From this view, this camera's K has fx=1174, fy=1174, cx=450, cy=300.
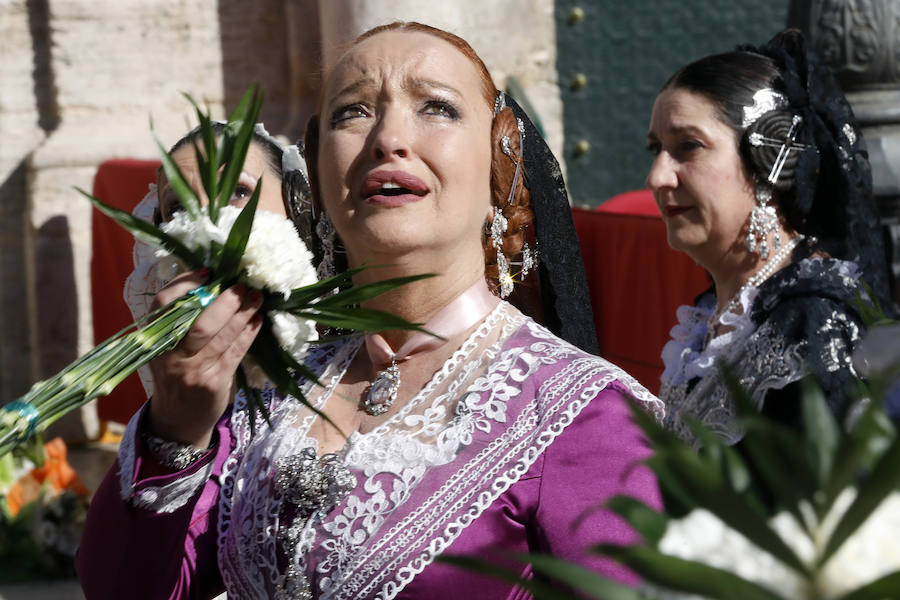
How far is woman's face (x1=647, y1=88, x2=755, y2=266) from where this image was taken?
3.32 m

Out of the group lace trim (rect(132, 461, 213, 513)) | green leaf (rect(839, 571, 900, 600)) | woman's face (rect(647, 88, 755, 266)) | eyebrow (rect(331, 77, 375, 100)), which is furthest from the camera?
woman's face (rect(647, 88, 755, 266))

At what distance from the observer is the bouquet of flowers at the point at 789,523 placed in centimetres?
66

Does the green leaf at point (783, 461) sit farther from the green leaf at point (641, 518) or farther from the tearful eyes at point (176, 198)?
the tearful eyes at point (176, 198)

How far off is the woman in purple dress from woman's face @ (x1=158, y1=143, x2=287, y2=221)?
66cm

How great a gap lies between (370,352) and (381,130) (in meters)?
0.41

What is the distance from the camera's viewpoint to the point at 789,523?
2.27 feet

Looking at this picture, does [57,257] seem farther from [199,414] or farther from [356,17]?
[199,414]

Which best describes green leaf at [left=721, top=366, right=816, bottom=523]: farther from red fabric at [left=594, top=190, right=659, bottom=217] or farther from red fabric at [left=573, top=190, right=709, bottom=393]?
red fabric at [left=594, top=190, right=659, bottom=217]

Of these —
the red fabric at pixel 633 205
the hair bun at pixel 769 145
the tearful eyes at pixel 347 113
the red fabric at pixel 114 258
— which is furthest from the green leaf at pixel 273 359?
the red fabric at pixel 633 205

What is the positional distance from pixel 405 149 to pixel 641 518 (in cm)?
137

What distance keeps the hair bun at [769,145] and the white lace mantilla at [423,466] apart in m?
1.46

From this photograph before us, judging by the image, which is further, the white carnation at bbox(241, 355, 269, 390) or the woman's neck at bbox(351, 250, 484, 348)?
the woman's neck at bbox(351, 250, 484, 348)

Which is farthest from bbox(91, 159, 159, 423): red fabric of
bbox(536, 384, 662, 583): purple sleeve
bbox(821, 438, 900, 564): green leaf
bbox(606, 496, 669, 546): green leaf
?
bbox(821, 438, 900, 564): green leaf

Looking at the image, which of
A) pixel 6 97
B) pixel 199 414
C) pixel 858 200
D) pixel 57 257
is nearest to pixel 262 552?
pixel 199 414
